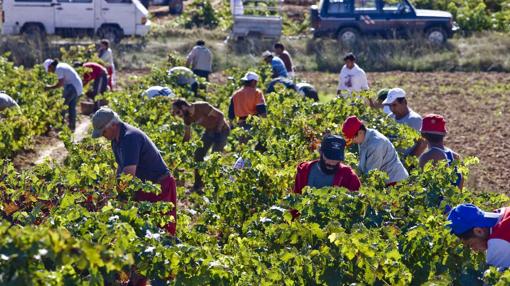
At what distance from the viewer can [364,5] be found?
1126 inches

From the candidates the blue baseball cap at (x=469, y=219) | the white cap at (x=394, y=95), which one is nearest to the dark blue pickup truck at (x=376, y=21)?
the white cap at (x=394, y=95)

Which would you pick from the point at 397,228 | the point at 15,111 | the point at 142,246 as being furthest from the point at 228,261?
the point at 15,111

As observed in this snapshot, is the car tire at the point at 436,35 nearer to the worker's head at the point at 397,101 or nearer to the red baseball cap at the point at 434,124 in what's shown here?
the worker's head at the point at 397,101

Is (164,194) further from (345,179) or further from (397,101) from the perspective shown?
(397,101)

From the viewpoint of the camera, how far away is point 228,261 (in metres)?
6.86

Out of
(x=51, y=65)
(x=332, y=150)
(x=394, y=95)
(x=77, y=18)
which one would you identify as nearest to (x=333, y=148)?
(x=332, y=150)

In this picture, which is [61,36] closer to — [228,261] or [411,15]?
[411,15]

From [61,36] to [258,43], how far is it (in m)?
4.91

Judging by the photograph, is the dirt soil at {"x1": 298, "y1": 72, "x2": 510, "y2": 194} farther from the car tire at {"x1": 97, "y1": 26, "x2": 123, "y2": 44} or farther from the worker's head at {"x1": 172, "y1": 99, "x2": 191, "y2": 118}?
the car tire at {"x1": 97, "y1": 26, "x2": 123, "y2": 44}

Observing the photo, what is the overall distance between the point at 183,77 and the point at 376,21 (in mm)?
12422

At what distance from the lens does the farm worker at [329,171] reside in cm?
810

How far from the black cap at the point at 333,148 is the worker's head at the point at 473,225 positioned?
1546mm

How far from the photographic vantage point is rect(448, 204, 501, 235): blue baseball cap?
260 inches

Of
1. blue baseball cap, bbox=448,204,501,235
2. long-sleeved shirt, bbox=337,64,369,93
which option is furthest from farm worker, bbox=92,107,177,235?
long-sleeved shirt, bbox=337,64,369,93
